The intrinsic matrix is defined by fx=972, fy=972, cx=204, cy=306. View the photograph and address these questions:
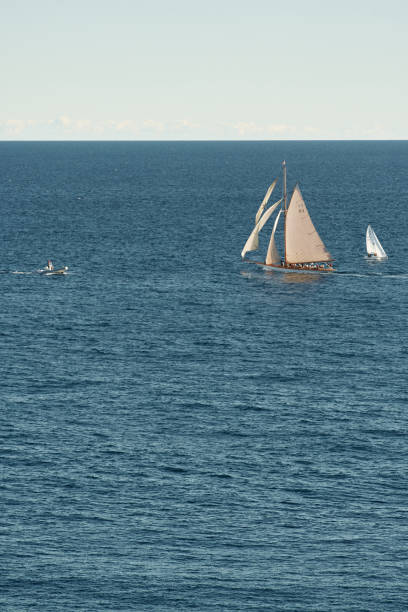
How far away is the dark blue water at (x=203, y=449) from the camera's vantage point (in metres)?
68.6

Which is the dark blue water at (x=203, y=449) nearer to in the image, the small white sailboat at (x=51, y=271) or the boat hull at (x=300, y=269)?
the small white sailboat at (x=51, y=271)

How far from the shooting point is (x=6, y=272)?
167m

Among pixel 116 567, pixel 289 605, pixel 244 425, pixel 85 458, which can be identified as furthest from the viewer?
pixel 244 425

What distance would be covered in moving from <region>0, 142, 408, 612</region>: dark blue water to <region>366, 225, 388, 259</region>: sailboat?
2457 cm

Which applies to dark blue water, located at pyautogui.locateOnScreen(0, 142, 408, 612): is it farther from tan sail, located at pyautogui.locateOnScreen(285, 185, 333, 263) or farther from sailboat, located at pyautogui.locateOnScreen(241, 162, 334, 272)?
tan sail, located at pyautogui.locateOnScreen(285, 185, 333, 263)

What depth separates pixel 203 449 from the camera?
89.4 m

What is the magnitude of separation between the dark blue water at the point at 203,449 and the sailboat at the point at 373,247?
24.6 m

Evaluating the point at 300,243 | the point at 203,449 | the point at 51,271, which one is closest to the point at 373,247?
the point at 300,243

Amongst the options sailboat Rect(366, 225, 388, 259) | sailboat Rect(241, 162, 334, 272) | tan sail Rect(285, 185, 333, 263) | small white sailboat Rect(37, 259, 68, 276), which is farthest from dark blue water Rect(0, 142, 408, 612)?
sailboat Rect(366, 225, 388, 259)

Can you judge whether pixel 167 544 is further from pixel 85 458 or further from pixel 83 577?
pixel 85 458

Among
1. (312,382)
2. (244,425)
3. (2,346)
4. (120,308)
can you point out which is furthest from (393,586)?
(120,308)

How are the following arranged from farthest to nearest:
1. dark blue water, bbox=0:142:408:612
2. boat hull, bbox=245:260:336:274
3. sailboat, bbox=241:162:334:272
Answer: sailboat, bbox=241:162:334:272 < boat hull, bbox=245:260:336:274 < dark blue water, bbox=0:142:408:612

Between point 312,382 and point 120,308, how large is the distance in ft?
137

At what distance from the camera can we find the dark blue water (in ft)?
225
